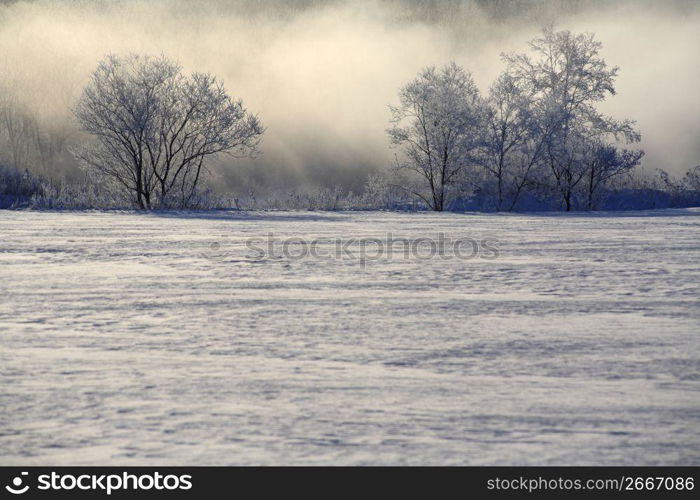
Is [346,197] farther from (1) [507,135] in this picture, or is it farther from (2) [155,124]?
(1) [507,135]

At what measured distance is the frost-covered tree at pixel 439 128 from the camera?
1019 inches

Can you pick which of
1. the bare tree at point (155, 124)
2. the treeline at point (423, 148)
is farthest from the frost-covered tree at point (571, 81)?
the bare tree at point (155, 124)

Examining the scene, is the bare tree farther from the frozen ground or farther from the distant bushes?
the frozen ground

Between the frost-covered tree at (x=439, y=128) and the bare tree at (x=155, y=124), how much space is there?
18.3ft

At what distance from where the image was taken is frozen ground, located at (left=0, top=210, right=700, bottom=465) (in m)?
2.63

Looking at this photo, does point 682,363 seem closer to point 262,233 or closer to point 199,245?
point 199,245

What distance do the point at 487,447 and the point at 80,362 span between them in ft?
6.67

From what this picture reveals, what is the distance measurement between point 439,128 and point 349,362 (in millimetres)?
22994

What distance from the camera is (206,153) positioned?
77.2 feet

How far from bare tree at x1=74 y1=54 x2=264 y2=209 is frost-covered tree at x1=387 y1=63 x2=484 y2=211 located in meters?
5.57

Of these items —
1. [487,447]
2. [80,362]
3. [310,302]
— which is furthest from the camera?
[310,302]

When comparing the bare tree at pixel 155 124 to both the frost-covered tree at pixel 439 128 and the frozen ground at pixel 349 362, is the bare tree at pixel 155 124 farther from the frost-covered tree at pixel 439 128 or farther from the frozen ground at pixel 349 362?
the frozen ground at pixel 349 362

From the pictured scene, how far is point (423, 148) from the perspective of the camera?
26.7 meters
